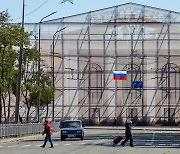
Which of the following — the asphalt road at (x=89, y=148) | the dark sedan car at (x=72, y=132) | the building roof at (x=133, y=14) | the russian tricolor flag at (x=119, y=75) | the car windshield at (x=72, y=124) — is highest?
the building roof at (x=133, y=14)

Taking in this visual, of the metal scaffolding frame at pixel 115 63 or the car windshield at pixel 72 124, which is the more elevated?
the metal scaffolding frame at pixel 115 63

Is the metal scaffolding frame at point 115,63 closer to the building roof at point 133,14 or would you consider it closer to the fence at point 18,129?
the building roof at point 133,14

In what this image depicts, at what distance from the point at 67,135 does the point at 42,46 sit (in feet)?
131

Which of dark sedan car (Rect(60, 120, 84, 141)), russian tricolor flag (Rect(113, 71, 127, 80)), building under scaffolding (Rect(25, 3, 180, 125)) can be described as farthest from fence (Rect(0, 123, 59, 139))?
building under scaffolding (Rect(25, 3, 180, 125))

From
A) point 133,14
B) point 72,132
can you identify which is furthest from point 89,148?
point 133,14

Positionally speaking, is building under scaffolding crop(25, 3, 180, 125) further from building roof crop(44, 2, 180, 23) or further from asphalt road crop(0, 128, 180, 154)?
asphalt road crop(0, 128, 180, 154)

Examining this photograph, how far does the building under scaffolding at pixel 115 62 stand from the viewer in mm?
81125

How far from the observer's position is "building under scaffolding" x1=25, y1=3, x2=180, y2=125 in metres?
81.1

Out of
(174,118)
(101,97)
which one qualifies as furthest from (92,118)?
(174,118)

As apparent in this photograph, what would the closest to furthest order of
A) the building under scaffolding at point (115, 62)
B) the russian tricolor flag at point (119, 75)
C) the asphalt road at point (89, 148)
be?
the asphalt road at point (89, 148), the russian tricolor flag at point (119, 75), the building under scaffolding at point (115, 62)

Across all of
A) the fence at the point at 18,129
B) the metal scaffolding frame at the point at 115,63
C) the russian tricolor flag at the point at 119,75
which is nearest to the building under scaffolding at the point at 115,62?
the metal scaffolding frame at the point at 115,63

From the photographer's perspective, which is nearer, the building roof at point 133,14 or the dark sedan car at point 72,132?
the dark sedan car at point 72,132

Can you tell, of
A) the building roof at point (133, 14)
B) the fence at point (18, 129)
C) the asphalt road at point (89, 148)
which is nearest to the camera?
the asphalt road at point (89, 148)

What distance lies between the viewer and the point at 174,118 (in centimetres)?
8156
